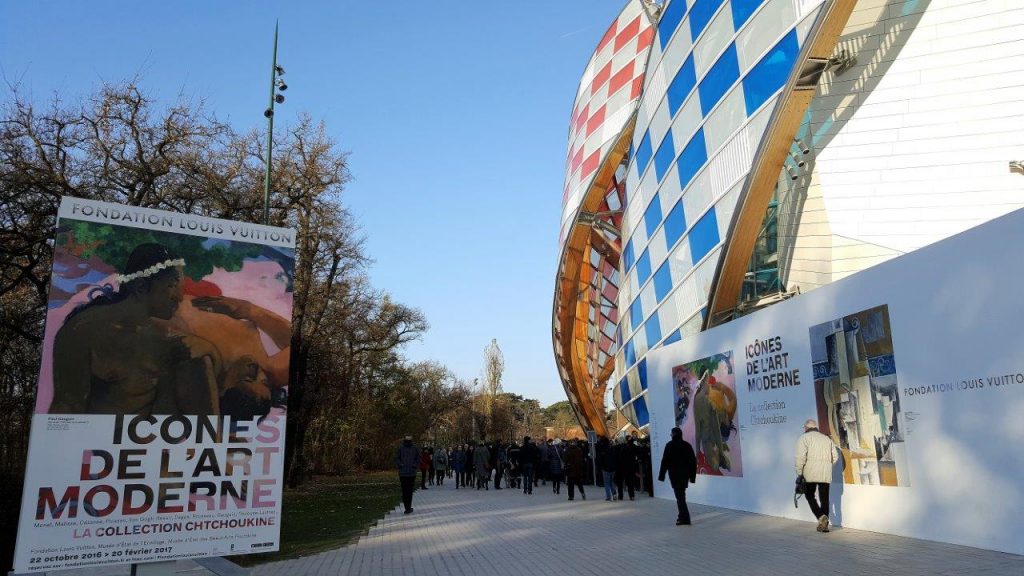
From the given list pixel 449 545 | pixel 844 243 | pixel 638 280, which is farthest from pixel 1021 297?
pixel 638 280

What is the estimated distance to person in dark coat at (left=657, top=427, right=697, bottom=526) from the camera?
11305 mm

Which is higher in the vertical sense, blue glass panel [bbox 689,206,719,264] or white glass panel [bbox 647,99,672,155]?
white glass panel [bbox 647,99,672,155]

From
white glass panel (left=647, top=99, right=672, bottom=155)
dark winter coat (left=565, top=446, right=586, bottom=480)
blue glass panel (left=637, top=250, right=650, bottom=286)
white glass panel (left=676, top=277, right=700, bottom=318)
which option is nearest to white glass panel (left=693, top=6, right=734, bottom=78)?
white glass panel (left=647, top=99, right=672, bottom=155)

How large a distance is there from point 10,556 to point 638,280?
54.3 feet

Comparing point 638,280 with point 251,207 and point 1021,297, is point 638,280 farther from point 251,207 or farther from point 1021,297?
point 1021,297

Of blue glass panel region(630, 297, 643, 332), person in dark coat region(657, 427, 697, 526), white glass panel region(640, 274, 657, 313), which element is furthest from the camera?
blue glass panel region(630, 297, 643, 332)

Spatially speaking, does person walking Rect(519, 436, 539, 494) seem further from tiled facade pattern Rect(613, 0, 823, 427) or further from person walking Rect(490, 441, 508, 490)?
person walking Rect(490, 441, 508, 490)

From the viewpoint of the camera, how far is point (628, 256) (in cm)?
2330

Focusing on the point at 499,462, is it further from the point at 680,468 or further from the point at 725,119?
the point at 680,468

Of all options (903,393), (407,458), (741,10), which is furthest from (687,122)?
(903,393)

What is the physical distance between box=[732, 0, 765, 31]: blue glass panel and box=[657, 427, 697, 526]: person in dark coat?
970cm

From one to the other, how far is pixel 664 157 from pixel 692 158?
187 centimetres

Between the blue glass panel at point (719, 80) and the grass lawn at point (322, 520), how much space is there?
12.0m

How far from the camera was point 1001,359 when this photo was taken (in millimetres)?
7566
